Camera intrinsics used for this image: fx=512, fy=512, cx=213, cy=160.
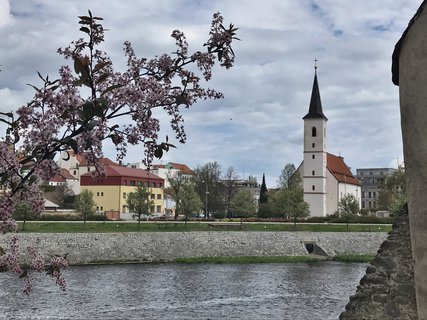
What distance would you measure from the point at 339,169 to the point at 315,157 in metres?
15.1

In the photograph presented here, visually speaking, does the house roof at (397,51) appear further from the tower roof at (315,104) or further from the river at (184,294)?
the tower roof at (315,104)

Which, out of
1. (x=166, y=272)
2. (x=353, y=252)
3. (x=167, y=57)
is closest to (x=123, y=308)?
(x=166, y=272)

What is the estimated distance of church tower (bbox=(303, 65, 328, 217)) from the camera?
3396 inches

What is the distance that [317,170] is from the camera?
87.4 meters

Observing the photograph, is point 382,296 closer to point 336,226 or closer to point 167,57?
point 167,57

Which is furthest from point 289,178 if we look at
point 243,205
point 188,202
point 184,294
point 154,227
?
point 184,294

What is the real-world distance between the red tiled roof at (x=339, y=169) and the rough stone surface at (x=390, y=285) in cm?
8363

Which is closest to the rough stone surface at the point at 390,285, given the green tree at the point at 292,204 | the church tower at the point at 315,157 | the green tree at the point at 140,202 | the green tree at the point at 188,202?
the green tree at the point at 140,202

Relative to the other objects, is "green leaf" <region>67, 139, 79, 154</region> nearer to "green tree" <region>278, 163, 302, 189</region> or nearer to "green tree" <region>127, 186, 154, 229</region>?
"green tree" <region>127, 186, 154, 229</region>

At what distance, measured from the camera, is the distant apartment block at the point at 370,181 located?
16393cm

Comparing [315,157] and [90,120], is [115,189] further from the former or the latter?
[90,120]

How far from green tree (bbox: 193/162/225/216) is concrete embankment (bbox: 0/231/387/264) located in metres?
43.1

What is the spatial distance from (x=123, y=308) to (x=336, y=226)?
1590 inches

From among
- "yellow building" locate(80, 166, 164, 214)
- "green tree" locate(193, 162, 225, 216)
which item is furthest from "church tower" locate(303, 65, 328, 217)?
"yellow building" locate(80, 166, 164, 214)
